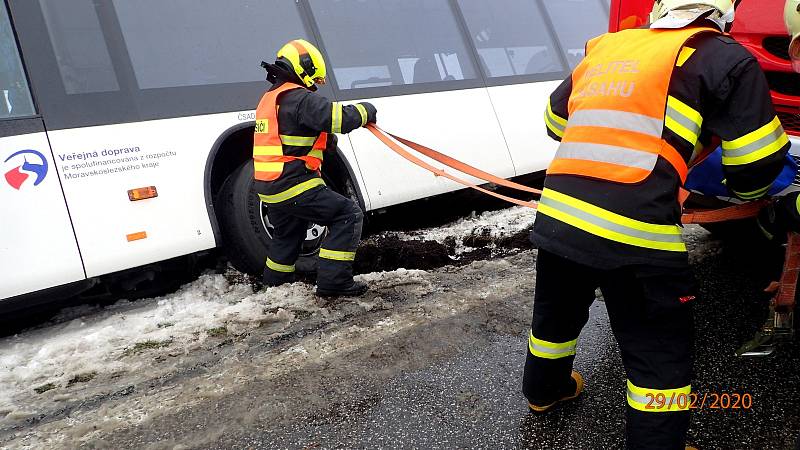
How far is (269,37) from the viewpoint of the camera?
4.09m

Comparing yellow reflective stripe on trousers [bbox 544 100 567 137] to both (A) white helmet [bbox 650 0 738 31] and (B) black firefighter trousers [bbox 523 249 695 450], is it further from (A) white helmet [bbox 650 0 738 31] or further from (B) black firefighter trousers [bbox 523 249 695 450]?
(B) black firefighter trousers [bbox 523 249 695 450]

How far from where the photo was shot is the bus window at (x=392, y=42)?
4.39m

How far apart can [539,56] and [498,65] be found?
0.69 meters

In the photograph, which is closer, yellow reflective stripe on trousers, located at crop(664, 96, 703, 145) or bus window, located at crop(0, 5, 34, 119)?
yellow reflective stripe on trousers, located at crop(664, 96, 703, 145)

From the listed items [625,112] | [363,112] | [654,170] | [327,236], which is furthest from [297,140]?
[654,170]

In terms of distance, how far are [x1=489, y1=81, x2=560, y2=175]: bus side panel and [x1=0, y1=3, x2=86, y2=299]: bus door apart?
355 centimetres

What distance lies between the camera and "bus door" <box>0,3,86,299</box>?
9.59ft

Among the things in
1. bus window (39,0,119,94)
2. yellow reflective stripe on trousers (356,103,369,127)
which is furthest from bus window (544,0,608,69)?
bus window (39,0,119,94)

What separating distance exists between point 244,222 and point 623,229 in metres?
2.84

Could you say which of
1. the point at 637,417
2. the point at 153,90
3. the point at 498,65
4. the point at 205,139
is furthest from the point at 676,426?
the point at 498,65

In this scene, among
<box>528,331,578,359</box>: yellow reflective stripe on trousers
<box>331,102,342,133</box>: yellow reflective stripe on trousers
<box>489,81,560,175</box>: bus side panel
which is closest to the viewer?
<box>528,331,578,359</box>: yellow reflective stripe on trousers

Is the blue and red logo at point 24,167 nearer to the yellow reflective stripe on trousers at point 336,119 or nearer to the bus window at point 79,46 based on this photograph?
the bus window at point 79,46

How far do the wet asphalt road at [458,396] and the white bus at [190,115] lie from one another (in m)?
1.08

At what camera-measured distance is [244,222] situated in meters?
3.92
